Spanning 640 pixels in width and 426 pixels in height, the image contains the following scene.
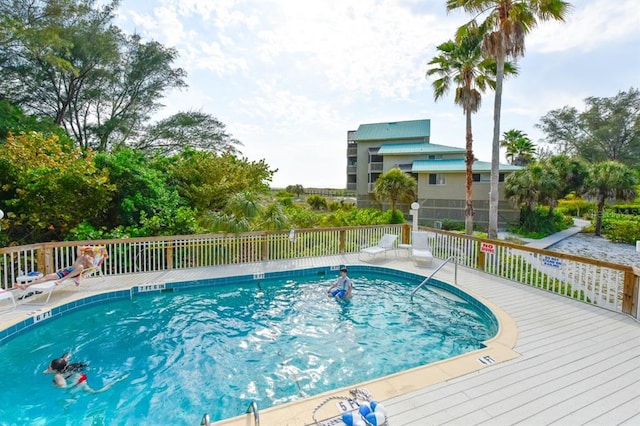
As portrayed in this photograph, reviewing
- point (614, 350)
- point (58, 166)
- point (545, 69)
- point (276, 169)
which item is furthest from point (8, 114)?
point (545, 69)

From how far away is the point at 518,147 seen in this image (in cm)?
2859

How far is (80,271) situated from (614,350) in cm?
869

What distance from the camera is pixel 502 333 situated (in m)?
4.44

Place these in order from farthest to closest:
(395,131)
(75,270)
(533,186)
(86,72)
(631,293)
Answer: (395,131) < (533,186) < (86,72) < (75,270) < (631,293)

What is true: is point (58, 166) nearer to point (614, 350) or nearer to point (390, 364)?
point (390, 364)

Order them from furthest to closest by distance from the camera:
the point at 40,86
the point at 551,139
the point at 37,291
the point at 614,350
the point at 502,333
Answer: the point at 551,139 → the point at 40,86 → the point at 37,291 → the point at 502,333 → the point at 614,350

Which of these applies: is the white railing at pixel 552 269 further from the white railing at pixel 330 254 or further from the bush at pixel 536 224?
the bush at pixel 536 224

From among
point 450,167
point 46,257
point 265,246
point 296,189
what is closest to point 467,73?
point 450,167

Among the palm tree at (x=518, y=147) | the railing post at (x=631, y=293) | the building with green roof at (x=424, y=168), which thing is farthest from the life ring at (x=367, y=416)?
the palm tree at (x=518, y=147)

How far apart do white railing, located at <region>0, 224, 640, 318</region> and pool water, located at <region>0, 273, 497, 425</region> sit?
4.91 ft

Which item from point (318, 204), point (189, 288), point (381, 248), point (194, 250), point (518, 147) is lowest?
point (189, 288)

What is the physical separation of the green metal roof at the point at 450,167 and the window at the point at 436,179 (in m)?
0.56

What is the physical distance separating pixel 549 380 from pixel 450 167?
17724mm

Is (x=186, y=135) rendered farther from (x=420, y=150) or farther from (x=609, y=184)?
(x=609, y=184)
